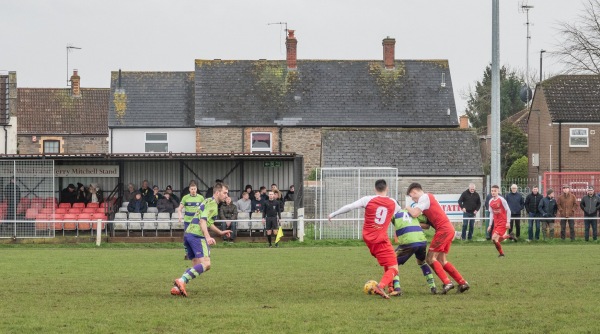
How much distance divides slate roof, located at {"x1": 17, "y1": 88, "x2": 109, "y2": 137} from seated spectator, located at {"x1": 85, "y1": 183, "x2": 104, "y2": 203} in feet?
129

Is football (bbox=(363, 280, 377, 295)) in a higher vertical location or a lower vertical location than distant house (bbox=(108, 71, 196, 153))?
lower

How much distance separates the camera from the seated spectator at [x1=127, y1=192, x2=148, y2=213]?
1475 inches

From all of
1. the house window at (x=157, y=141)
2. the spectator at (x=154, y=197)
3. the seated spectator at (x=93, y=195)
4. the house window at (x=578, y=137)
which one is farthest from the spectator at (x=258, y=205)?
the house window at (x=578, y=137)

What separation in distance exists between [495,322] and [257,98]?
1756 inches

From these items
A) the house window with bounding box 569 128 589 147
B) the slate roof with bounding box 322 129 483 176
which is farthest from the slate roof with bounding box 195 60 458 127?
the slate roof with bounding box 322 129 483 176

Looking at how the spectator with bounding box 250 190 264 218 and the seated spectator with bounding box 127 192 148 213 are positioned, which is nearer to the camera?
the spectator with bounding box 250 190 264 218

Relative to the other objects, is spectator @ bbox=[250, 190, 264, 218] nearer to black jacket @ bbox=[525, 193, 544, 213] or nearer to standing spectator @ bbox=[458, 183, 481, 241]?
standing spectator @ bbox=[458, 183, 481, 241]

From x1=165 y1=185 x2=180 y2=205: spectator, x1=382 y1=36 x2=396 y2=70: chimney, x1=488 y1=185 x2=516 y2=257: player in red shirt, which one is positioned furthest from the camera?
x1=382 y1=36 x2=396 y2=70: chimney

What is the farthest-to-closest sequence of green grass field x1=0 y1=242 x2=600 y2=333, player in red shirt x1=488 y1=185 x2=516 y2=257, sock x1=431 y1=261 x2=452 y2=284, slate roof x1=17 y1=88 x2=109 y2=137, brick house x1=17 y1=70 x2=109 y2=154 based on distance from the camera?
slate roof x1=17 y1=88 x2=109 y2=137 < brick house x1=17 y1=70 x2=109 y2=154 < player in red shirt x1=488 y1=185 x2=516 y2=257 < sock x1=431 y1=261 x2=452 y2=284 < green grass field x1=0 y1=242 x2=600 y2=333

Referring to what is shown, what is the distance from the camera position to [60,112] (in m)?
79.9

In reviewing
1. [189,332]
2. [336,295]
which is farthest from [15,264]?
[189,332]

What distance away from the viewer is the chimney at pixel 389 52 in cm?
5894

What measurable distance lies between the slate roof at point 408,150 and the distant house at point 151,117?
13.3 metres

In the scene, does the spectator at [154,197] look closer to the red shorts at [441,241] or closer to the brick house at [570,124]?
the red shorts at [441,241]
